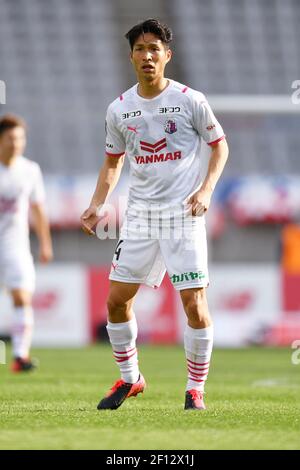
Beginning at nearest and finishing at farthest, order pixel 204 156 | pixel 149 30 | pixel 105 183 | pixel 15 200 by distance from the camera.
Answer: pixel 149 30, pixel 105 183, pixel 15 200, pixel 204 156

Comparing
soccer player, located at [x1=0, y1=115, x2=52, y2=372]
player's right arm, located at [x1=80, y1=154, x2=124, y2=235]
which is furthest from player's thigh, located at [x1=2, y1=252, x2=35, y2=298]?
player's right arm, located at [x1=80, y1=154, x2=124, y2=235]

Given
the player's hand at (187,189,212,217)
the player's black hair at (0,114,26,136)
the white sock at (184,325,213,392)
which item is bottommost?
the white sock at (184,325,213,392)

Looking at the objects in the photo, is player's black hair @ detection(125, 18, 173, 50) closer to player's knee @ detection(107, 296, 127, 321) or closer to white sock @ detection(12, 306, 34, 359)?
player's knee @ detection(107, 296, 127, 321)

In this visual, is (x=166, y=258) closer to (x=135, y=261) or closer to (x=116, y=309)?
(x=135, y=261)

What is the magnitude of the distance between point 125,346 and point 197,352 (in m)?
0.44

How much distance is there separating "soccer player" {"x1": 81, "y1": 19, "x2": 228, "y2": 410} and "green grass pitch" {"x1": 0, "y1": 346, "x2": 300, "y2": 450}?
16.8 inches

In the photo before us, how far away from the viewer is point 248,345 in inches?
601

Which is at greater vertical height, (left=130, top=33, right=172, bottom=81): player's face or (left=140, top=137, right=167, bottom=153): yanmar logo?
(left=130, top=33, right=172, bottom=81): player's face

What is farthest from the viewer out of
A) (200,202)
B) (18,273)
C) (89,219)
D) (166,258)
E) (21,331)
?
(18,273)

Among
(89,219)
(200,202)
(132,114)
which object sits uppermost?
(132,114)

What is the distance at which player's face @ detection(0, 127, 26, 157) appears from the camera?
33.4 feet

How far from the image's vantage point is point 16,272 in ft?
33.6

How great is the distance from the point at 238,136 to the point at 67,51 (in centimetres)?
525

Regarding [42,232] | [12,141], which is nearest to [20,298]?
[42,232]
